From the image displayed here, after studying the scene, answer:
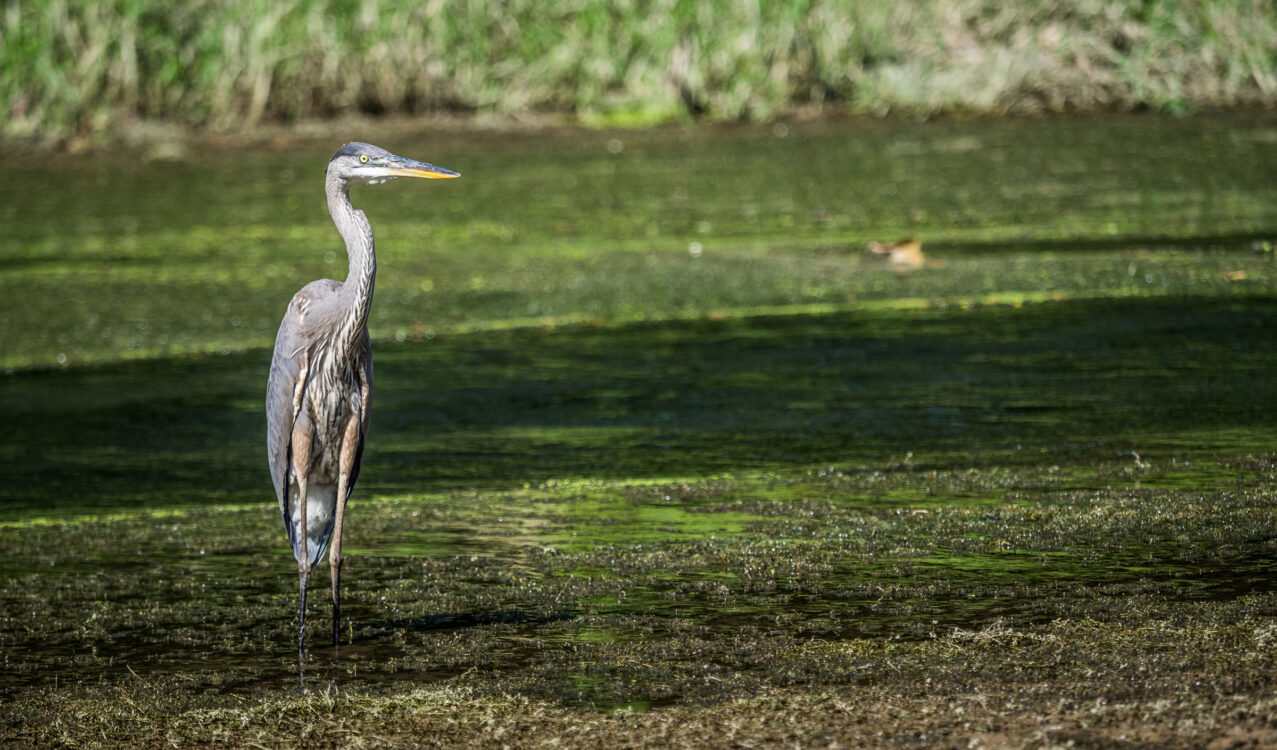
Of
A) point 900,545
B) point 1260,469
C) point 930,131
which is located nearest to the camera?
point 900,545

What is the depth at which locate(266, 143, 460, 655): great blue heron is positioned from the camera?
5359 millimetres

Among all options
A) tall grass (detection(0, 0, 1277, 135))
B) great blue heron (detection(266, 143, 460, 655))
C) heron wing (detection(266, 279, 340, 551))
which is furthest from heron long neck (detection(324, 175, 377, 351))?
tall grass (detection(0, 0, 1277, 135))

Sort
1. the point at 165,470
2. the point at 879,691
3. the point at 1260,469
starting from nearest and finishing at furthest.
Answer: the point at 879,691, the point at 1260,469, the point at 165,470

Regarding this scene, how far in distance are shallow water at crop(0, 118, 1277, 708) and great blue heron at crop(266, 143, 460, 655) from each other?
310mm

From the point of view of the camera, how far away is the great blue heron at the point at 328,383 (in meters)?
5.36

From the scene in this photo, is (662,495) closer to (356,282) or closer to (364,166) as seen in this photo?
(356,282)

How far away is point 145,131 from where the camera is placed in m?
16.2

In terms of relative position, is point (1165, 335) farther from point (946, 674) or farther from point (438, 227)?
point (438, 227)

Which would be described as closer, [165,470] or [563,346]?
[165,470]

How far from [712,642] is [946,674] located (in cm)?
73

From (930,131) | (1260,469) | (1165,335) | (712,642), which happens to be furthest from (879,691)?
(930,131)

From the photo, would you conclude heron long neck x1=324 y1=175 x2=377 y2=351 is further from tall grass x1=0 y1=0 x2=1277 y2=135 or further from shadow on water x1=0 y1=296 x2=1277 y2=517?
tall grass x1=0 y1=0 x2=1277 y2=135

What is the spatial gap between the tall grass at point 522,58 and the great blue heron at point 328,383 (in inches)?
423

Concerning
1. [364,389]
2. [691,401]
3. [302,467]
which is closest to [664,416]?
[691,401]
